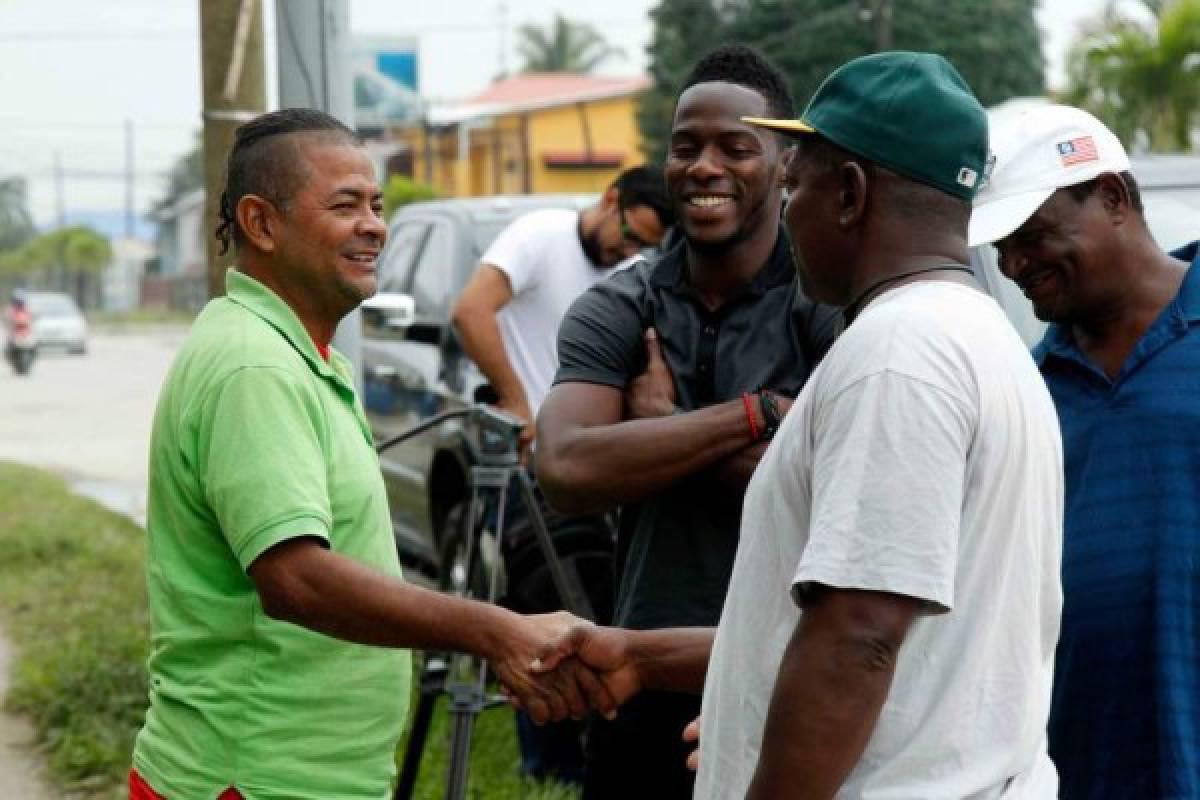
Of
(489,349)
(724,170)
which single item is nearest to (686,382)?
(724,170)

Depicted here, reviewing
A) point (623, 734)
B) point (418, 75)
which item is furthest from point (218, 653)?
point (418, 75)

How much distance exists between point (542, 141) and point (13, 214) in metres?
81.5

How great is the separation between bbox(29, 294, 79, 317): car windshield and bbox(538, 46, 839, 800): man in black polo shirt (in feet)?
140

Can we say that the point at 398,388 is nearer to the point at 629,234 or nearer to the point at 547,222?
the point at 547,222

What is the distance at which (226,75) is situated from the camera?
5715mm

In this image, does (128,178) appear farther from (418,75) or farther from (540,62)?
(418,75)

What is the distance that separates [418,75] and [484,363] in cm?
6575

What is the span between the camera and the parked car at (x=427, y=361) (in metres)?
7.84

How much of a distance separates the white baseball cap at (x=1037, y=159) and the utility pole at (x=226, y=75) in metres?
3.04

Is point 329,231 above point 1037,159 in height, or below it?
below

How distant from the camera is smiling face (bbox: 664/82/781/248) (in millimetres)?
3691

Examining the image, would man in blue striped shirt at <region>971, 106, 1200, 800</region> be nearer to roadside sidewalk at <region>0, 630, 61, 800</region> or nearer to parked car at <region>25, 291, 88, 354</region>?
roadside sidewalk at <region>0, 630, 61, 800</region>

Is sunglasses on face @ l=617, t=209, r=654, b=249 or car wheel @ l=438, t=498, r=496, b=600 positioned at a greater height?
sunglasses on face @ l=617, t=209, r=654, b=249


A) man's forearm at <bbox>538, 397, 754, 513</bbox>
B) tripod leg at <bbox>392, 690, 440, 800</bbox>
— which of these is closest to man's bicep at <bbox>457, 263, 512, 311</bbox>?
tripod leg at <bbox>392, 690, 440, 800</bbox>
